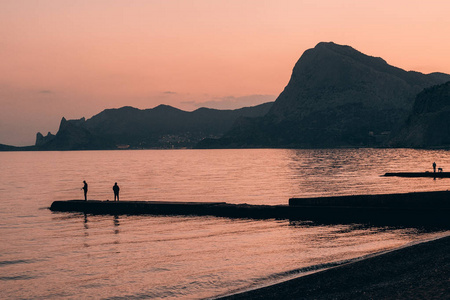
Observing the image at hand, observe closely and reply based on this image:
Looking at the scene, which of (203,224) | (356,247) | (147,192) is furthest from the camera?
(147,192)

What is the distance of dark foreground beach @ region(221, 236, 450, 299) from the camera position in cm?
1609

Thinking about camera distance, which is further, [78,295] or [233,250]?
[233,250]

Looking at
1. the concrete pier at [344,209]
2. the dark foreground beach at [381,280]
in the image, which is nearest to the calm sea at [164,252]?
the concrete pier at [344,209]

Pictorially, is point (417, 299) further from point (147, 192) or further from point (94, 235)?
point (147, 192)

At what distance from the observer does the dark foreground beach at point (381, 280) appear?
16.1 m

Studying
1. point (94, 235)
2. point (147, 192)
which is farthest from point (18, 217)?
point (147, 192)

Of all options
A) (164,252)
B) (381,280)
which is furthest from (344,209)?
(381,280)

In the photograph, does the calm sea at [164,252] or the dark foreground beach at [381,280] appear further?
the calm sea at [164,252]

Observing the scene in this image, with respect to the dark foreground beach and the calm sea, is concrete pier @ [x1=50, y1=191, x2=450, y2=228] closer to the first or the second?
the calm sea

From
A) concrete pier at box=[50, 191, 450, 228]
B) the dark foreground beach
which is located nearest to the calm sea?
concrete pier at box=[50, 191, 450, 228]

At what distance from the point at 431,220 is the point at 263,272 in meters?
18.0

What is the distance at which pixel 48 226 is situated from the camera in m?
41.6

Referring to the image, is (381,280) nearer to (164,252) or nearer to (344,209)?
(164,252)

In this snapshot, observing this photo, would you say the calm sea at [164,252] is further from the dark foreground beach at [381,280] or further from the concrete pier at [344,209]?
the dark foreground beach at [381,280]
